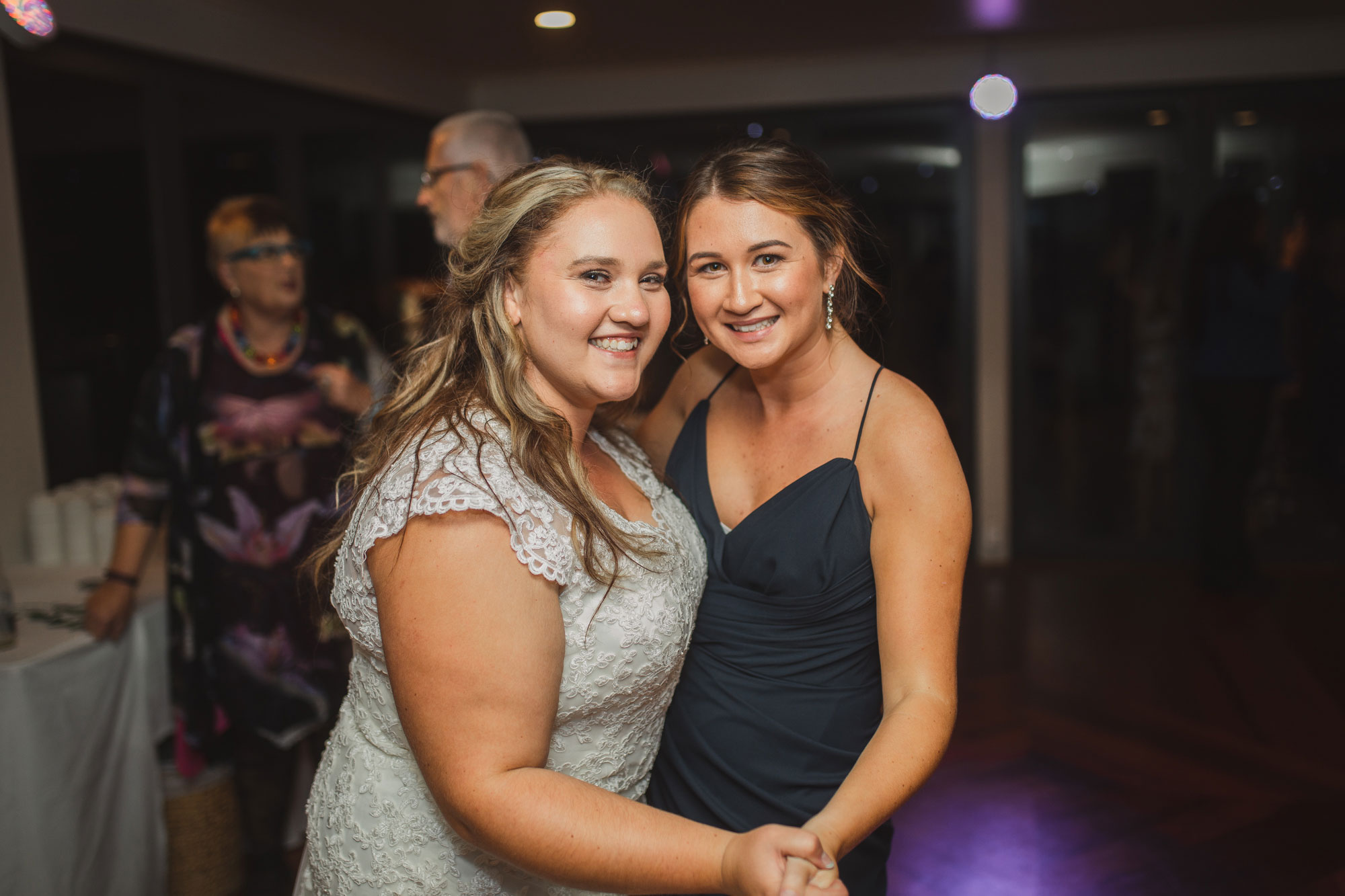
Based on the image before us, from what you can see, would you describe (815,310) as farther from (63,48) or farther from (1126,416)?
(1126,416)

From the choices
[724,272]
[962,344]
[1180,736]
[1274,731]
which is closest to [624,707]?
[724,272]

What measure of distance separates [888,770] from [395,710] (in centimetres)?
63

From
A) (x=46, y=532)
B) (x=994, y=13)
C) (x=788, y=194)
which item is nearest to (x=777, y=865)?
(x=788, y=194)

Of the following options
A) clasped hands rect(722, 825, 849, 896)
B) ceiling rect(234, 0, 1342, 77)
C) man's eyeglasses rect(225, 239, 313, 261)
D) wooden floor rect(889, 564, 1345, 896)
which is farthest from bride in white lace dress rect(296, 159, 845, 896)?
ceiling rect(234, 0, 1342, 77)

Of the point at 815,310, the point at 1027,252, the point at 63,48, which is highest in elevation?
the point at 63,48

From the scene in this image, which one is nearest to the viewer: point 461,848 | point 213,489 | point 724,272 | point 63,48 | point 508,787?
point 508,787

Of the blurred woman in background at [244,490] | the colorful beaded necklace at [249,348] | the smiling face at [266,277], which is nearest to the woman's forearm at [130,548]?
the blurred woman in background at [244,490]

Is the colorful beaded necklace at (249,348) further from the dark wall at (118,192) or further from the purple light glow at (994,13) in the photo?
the purple light glow at (994,13)

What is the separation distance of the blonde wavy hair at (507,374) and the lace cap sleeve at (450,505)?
0.8 inches

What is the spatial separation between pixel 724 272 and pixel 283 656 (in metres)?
1.75

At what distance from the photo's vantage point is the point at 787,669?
151 cm

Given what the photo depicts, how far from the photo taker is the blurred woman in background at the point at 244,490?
246 cm

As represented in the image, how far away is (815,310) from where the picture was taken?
4.97 feet

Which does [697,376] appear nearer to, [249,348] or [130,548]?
[249,348]
